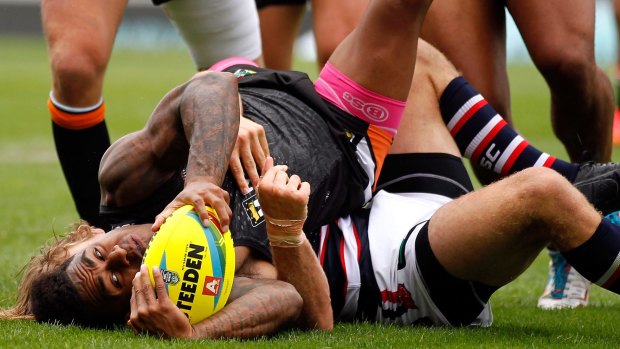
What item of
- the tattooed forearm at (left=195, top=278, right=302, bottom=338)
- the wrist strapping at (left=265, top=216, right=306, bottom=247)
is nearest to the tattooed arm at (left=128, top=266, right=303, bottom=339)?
the tattooed forearm at (left=195, top=278, right=302, bottom=338)

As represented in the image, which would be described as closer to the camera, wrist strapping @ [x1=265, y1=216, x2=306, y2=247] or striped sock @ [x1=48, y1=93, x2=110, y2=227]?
wrist strapping @ [x1=265, y1=216, x2=306, y2=247]

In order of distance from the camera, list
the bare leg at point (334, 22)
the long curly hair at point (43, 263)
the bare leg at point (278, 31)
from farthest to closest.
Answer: the bare leg at point (278, 31)
the bare leg at point (334, 22)
the long curly hair at point (43, 263)

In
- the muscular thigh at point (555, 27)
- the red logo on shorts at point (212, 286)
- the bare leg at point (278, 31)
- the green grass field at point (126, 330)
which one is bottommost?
the green grass field at point (126, 330)

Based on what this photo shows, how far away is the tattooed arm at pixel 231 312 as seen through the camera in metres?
3.42

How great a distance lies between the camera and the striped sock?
5.07 m

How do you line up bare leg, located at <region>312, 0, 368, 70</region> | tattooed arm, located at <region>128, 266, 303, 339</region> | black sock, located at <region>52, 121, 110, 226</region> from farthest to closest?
bare leg, located at <region>312, 0, 368, 70</region>
black sock, located at <region>52, 121, 110, 226</region>
tattooed arm, located at <region>128, 266, 303, 339</region>

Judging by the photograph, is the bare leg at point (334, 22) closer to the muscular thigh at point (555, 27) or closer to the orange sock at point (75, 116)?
the muscular thigh at point (555, 27)

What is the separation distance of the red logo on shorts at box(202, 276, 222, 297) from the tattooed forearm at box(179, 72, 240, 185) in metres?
0.34

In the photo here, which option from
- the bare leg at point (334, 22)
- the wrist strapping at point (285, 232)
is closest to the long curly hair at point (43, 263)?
the wrist strapping at point (285, 232)

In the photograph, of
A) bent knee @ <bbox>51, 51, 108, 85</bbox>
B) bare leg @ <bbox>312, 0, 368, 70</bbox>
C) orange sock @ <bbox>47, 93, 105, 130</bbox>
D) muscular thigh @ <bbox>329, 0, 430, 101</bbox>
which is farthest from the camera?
bare leg @ <bbox>312, 0, 368, 70</bbox>

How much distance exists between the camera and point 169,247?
11.3ft

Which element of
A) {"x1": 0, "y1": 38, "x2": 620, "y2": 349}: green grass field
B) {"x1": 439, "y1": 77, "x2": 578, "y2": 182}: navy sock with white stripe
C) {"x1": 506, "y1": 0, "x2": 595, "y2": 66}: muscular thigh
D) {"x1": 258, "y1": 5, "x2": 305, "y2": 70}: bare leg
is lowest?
{"x1": 0, "y1": 38, "x2": 620, "y2": 349}: green grass field

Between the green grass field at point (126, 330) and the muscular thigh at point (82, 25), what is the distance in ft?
3.83

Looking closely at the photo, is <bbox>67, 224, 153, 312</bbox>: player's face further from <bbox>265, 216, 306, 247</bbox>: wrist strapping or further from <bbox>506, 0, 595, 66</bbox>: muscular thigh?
<bbox>506, 0, 595, 66</bbox>: muscular thigh
